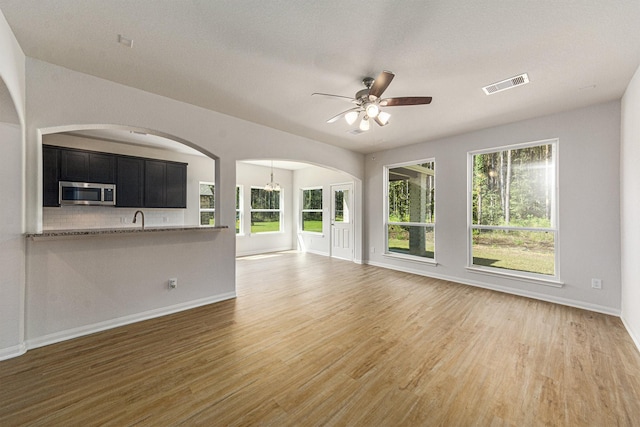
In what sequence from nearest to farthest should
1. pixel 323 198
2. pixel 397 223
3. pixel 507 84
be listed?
pixel 507 84 → pixel 397 223 → pixel 323 198

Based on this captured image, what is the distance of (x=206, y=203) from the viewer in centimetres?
670

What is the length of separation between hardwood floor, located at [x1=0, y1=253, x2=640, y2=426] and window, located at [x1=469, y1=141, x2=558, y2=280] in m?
0.90

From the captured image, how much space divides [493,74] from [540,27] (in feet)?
2.23

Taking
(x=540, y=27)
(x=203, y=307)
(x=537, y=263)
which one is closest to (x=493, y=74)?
(x=540, y=27)

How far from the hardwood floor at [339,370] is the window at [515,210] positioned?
35.3 inches

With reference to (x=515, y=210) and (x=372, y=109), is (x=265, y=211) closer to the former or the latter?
(x=372, y=109)

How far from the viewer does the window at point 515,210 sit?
3.92 m

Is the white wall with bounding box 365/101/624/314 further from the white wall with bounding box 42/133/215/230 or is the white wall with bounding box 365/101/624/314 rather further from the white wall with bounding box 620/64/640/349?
the white wall with bounding box 42/133/215/230

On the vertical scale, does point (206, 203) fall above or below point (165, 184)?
below


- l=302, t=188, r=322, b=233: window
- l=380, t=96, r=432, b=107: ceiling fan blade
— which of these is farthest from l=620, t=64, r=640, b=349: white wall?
l=302, t=188, r=322, b=233: window

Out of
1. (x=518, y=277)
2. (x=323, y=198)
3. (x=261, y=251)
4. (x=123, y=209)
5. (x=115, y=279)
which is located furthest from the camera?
(x=261, y=251)

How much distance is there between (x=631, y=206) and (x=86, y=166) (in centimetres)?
802

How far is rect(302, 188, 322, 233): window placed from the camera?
8.07 metres

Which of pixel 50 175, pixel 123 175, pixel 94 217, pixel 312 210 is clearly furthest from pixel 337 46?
pixel 312 210
